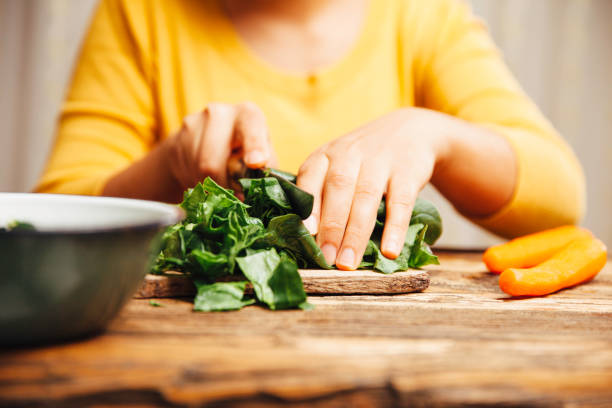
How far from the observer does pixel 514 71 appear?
3.12 meters

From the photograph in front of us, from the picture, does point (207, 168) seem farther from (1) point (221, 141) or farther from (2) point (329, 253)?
(2) point (329, 253)

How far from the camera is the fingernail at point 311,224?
2.69 feet

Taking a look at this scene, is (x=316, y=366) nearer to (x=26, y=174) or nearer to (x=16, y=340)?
(x=16, y=340)

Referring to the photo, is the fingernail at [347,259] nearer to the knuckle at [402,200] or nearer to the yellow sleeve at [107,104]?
the knuckle at [402,200]

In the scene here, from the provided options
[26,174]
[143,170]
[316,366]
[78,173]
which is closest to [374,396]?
[316,366]

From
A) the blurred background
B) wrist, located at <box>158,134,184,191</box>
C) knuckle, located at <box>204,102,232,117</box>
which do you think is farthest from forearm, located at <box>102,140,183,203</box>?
the blurred background

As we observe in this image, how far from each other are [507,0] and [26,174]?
2.87 m

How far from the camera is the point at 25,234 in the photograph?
0.43m

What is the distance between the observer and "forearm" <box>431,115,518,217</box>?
3.91ft

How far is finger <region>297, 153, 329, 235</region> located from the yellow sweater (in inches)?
26.6

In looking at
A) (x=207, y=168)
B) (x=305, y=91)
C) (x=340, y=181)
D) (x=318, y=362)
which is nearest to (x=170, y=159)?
(x=207, y=168)

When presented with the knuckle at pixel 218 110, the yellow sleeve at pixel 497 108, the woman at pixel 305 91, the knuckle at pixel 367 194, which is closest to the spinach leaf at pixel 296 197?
the knuckle at pixel 367 194

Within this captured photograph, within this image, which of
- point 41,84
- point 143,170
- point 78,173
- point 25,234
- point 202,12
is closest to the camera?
point 25,234

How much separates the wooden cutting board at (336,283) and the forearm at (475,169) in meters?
0.44
